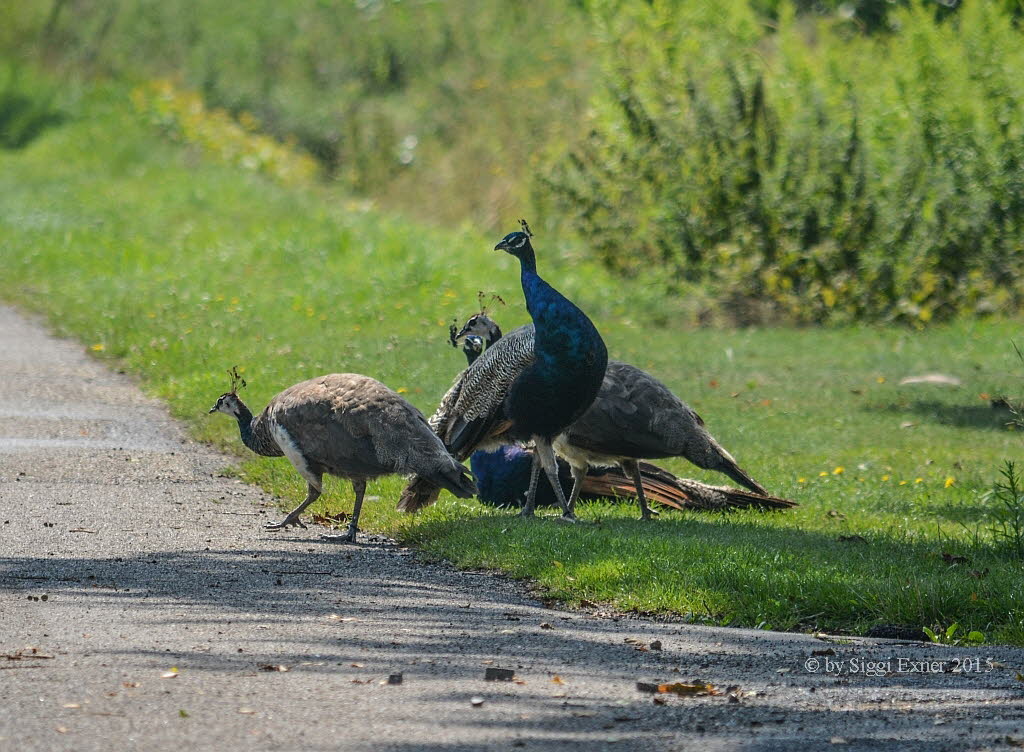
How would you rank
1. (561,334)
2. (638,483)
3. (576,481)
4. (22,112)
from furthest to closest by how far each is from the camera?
(22,112)
(576,481)
(638,483)
(561,334)

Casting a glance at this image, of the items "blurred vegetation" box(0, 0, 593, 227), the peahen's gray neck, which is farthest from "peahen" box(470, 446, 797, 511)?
"blurred vegetation" box(0, 0, 593, 227)

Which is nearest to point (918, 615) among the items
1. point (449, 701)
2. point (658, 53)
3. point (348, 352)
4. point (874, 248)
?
point (449, 701)

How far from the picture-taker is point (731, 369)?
53.3 ft

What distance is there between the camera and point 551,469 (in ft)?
30.1

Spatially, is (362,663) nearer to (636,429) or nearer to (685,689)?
(685,689)

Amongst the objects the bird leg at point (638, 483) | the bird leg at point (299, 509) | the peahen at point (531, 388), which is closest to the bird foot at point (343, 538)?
the bird leg at point (299, 509)

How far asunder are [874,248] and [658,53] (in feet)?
13.0

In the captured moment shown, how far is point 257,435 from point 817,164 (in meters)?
12.5

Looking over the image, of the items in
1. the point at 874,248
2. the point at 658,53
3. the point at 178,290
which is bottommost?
the point at 178,290

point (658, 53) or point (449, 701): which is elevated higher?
point (658, 53)

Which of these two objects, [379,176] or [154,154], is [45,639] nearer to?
[379,176]

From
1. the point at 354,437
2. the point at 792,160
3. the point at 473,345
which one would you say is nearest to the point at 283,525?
the point at 354,437

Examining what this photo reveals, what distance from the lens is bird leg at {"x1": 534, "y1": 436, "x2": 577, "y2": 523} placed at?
9102mm

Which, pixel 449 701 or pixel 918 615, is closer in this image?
pixel 449 701
